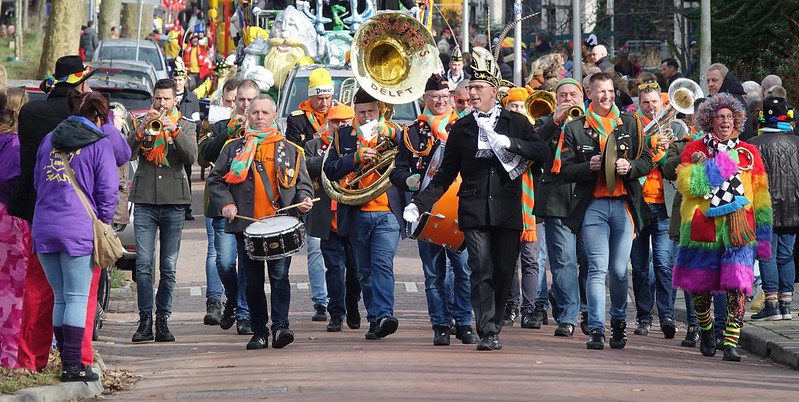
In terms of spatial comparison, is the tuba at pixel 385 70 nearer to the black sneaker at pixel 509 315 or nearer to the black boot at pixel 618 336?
the black sneaker at pixel 509 315

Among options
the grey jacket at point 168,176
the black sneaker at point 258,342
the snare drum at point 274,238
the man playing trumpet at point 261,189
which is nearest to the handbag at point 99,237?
the snare drum at point 274,238

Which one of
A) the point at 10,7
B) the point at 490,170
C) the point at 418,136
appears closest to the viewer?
the point at 490,170

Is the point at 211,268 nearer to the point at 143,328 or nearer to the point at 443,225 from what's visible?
the point at 143,328

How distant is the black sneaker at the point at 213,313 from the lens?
1406cm

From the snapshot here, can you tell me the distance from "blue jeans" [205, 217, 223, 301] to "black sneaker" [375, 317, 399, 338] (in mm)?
1782

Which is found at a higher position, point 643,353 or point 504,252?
point 504,252

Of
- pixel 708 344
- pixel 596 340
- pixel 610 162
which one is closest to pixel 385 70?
pixel 610 162

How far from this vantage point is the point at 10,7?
82.4m

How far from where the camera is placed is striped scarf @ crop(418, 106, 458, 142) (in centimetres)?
1252

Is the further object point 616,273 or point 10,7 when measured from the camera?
point 10,7

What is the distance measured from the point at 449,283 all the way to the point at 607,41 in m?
28.8

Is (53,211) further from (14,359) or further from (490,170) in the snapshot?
(490,170)

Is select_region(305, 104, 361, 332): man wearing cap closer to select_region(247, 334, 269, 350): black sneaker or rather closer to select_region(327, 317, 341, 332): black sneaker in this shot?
select_region(327, 317, 341, 332): black sneaker

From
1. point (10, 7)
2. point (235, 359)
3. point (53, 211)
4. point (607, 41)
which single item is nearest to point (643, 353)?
point (235, 359)
